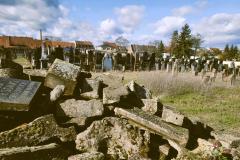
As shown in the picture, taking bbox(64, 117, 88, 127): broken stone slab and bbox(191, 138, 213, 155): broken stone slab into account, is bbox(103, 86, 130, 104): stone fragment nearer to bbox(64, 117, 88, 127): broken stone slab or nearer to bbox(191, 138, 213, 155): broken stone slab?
bbox(64, 117, 88, 127): broken stone slab

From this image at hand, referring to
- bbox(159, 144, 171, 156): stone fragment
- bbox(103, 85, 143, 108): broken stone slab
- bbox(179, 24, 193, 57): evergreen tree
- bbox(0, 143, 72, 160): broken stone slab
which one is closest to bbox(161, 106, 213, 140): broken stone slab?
bbox(103, 85, 143, 108): broken stone slab

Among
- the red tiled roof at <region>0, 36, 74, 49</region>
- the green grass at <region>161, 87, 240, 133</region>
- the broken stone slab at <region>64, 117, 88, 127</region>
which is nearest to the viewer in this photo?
the broken stone slab at <region>64, 117, 88, 127</region>

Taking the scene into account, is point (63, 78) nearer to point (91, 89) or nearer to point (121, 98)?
point (91, 89)

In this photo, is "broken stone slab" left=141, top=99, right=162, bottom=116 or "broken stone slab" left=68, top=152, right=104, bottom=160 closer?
"broken stone slab" left=68, top=152, right=104, bottom=160

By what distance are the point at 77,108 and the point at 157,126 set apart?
1.46 meters

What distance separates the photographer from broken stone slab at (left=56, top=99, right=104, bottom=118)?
5.52 m

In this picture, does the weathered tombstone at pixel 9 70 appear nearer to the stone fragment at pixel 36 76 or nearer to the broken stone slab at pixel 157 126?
the stone fragment at pixel 36 76

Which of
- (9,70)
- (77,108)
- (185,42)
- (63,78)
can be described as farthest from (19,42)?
A: (77,108)

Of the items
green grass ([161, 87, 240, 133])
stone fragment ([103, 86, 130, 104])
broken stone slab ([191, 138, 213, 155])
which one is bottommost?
green grass ([161, 87, 240, 133])

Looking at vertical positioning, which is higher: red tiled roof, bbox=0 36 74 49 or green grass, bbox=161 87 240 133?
red tiled roof, bbox=0 36 74 49

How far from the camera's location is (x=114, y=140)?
4.93 meters

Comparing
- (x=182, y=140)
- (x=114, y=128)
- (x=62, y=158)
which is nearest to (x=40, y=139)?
(x=62, y=158)

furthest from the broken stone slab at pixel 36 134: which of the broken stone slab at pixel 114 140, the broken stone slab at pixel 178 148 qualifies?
the broken stone slab at pixel 178 148

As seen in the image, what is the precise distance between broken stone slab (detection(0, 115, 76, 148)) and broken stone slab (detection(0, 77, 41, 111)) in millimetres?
455
